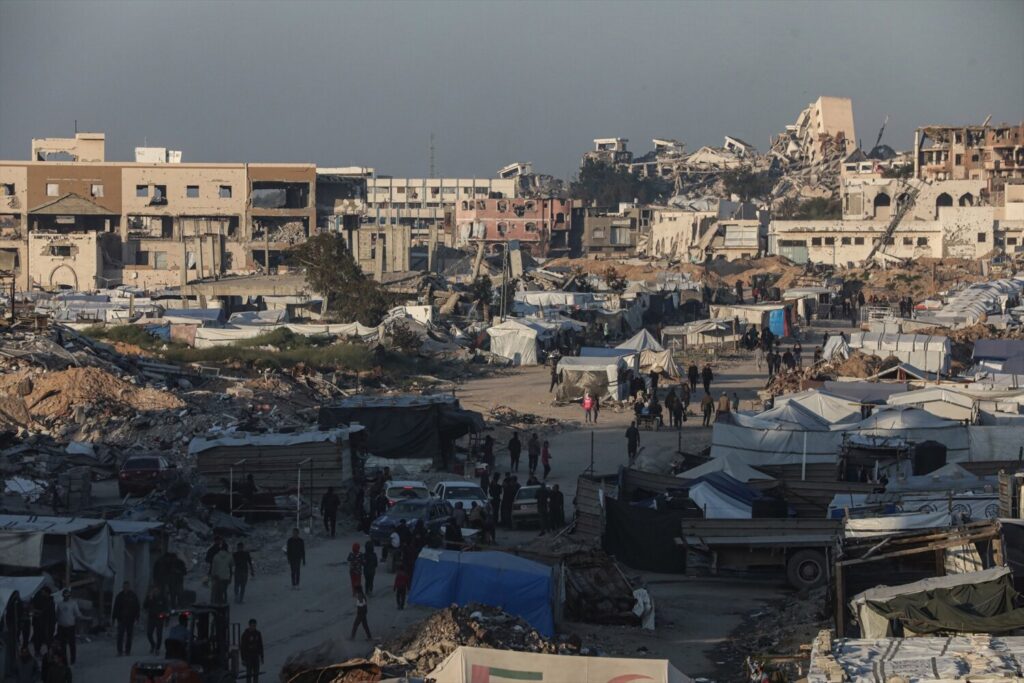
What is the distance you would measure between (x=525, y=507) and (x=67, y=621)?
8.49 m

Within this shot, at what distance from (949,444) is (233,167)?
2392 inches

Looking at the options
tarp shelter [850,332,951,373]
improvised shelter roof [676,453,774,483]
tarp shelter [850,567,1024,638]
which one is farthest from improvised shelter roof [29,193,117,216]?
tarp shelter [850,567,1024,638]

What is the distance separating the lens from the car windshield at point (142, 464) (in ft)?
75.7

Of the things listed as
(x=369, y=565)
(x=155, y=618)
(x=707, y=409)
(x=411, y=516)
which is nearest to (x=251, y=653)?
(x=155, y=618)

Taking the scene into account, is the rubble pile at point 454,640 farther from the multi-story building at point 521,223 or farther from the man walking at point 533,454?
the multi-story building at point 521,223

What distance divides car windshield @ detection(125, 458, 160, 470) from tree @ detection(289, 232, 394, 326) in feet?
89.5

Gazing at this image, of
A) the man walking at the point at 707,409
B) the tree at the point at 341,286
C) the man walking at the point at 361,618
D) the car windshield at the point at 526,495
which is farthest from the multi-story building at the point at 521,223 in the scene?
the man walking at the point at 361,618

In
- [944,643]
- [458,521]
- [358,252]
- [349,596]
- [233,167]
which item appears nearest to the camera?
[944,643]

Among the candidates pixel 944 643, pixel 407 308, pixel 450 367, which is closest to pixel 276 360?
pixel 450 367

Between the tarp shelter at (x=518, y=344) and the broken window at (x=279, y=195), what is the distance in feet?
122

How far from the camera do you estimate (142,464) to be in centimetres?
2319

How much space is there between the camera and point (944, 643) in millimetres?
12172

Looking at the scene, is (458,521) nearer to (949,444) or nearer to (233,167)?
(949,444)

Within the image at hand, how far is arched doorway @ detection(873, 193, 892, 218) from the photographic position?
92250mm
